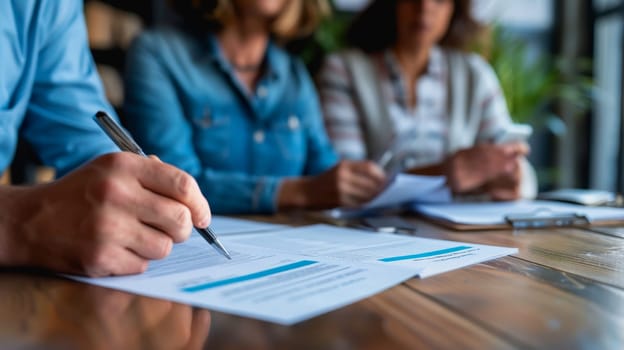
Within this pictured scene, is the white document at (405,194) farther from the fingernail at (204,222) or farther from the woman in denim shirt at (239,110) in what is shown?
the fingernail at (204,222)

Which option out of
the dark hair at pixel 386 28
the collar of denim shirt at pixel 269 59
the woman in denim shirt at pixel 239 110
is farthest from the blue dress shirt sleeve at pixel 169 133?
the dark hair at pixel 386 28

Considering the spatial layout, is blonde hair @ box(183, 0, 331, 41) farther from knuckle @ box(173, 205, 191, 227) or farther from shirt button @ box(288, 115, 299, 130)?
knuckle @ box(173, 205, 191, 227)

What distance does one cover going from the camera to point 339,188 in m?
1.03

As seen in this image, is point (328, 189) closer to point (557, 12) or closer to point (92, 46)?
point (92, 46)

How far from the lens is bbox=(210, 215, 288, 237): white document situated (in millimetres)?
741

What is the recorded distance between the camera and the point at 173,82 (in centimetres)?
133

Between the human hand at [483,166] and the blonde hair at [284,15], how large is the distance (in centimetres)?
70

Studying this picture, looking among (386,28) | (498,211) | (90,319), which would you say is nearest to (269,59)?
(386,28)

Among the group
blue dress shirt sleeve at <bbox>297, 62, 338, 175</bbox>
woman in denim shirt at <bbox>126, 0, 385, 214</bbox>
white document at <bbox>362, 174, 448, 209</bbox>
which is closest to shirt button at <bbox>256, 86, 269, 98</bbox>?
woman in denim shirt at <bbox>126, 0, 385, 214</bbox>

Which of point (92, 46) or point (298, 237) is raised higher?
point (92, 46)

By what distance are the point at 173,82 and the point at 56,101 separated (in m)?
0.49

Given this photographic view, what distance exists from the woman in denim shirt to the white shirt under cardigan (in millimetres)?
144

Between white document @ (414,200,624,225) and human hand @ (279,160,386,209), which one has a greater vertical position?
human hand @ (279,160,386,209)

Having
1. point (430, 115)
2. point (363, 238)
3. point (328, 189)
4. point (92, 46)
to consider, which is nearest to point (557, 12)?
point (430, 115)
